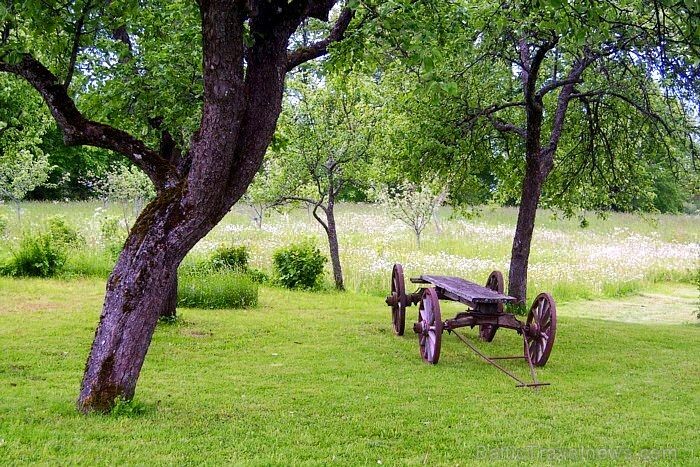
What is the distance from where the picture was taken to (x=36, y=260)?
14508mm

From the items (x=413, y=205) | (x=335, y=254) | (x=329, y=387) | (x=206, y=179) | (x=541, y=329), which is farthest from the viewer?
(x=413, y=205)

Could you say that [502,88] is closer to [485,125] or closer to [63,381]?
[485,125]

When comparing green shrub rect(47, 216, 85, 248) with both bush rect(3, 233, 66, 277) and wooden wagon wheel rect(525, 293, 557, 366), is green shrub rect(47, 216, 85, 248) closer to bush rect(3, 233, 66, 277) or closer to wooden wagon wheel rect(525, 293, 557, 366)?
bush rect(3, 233, 66, 277)

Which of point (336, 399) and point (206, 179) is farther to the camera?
point (336, 399)

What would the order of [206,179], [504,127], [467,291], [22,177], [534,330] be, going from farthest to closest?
1. [22,177]
2. [504,127]
3. [467,291]
4. [534,330]
5. [206,179]

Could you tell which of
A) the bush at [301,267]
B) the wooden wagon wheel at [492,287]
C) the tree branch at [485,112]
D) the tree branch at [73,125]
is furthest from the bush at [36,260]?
the wooden wagon wheel at [492,287]

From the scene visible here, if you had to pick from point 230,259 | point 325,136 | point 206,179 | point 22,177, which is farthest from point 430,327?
point 22,177

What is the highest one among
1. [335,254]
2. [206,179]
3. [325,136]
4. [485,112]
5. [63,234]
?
[485,112]

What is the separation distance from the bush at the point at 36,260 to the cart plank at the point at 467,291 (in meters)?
9.11

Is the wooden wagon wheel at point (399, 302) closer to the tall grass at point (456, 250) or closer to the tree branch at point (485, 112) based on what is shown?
the tree branch at point (485, 112)

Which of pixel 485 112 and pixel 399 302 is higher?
pixel 485 112

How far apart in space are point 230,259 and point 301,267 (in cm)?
168

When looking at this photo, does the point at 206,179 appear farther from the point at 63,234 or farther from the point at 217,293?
the point at 63,234

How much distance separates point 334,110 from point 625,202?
6.51 meters
